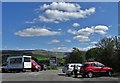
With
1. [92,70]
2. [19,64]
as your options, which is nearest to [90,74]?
[92,70]

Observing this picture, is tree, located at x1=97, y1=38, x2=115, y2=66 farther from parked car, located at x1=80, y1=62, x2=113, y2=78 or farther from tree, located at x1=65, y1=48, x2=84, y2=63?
tree, located at x1=65, y1=48, x2=84, y2=63

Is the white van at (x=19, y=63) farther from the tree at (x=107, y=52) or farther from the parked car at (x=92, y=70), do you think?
the parked car at (x=92, y=70)

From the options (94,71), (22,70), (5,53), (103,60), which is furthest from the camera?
(5,53)

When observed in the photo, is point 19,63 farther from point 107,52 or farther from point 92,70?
point 92,70

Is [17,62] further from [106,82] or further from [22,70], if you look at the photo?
[106,82]

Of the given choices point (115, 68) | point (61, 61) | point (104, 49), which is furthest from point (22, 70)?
point (61, 61)

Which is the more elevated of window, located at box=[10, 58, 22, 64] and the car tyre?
window, located at box=[10, 58, 22, 64]

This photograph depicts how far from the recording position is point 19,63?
169 feet

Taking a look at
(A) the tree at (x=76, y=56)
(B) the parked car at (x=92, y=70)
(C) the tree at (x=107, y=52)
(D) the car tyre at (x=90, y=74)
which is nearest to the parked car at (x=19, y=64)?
(C) the tree at (x=107, y=52)

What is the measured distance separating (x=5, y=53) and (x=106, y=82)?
54.4m

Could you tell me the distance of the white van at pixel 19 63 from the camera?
51.1m

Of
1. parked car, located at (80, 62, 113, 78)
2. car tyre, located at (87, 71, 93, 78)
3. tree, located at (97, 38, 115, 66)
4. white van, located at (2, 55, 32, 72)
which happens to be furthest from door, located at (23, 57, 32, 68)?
car tyre, located at (87, 71, 93, 78)

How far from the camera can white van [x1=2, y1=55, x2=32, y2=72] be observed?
51144 millimetres

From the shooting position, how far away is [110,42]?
1758 inches
